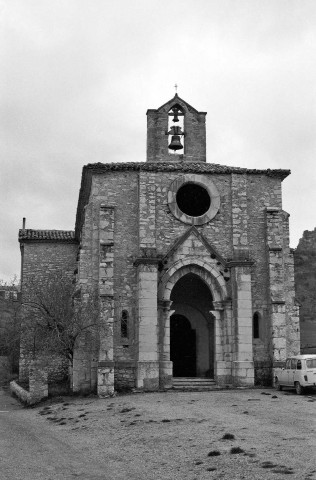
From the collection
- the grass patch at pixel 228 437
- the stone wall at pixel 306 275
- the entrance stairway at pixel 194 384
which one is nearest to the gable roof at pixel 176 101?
the entrance stairway at pixel 194 384

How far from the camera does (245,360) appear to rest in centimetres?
2323

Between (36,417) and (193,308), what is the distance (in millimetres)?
9837

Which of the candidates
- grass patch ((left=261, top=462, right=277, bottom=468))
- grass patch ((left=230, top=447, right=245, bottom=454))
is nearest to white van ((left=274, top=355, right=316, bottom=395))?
grass patch ((left=230, top=447, right=245, bottom=454))

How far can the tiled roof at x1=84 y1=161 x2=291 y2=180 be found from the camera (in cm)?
2442

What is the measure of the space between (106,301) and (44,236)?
1181 centimetres

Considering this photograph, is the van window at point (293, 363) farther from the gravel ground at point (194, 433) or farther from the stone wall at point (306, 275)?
the stone wall at point (306, 275)

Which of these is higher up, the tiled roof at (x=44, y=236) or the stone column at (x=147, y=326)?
the tiled roof at (x=44, y=236)

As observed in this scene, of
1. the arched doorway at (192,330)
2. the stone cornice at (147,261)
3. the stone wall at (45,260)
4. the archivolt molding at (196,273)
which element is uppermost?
the stone wall at (45,260)

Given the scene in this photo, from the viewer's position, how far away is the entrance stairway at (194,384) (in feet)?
74.7

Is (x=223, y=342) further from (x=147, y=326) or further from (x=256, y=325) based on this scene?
(x=147, y=326)

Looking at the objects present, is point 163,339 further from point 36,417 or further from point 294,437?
point 294,437

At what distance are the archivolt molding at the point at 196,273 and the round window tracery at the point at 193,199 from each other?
67.8 inches

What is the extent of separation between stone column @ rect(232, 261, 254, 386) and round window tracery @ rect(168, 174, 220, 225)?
98.2 inches

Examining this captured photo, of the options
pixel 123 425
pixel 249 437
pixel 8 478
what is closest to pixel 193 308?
pixel 123 425
